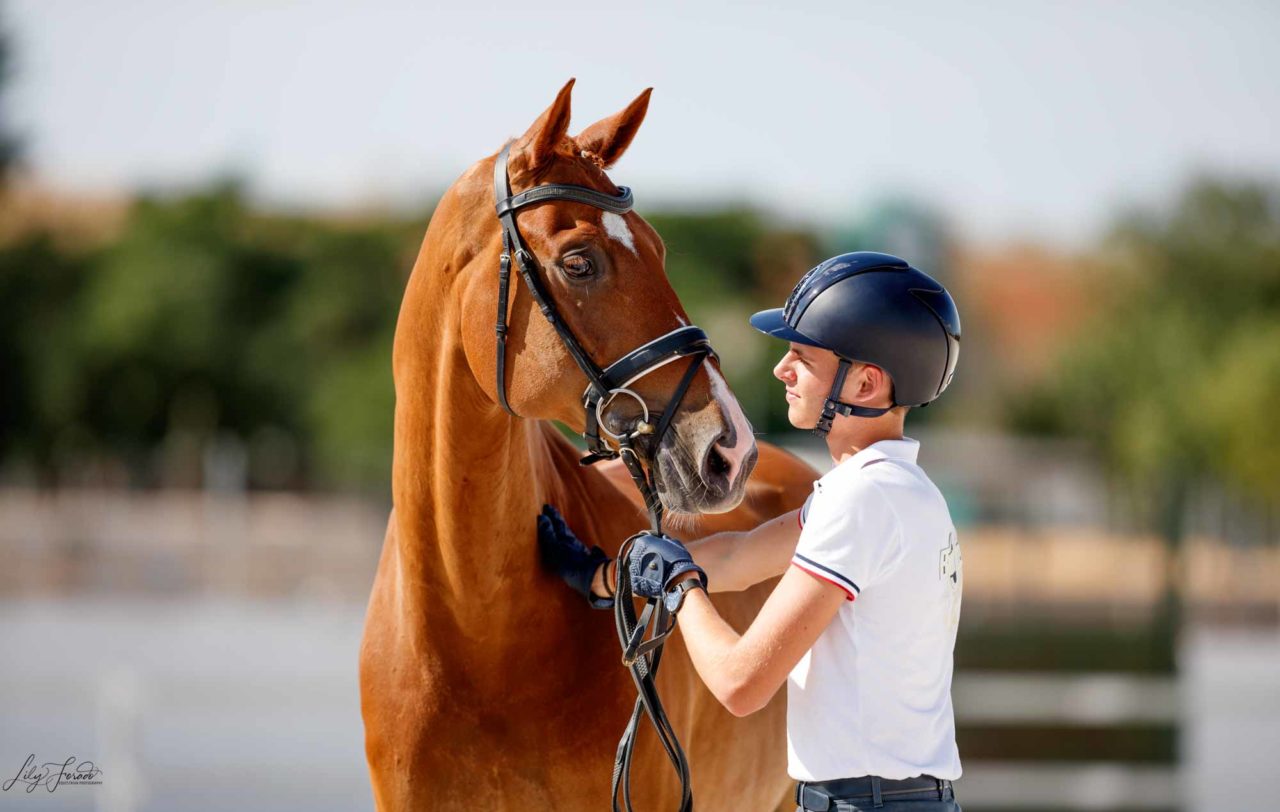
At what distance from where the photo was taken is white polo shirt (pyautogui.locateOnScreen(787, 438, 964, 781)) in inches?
95.0

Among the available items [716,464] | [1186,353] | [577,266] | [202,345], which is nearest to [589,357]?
[577,266]

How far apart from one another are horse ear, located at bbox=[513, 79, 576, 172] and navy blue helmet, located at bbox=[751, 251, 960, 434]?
0.68m

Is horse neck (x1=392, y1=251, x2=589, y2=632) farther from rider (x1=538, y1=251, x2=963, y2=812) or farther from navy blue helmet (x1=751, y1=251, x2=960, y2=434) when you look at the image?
navy blue helmet (x1=751, y1=251, x2=960, y2=434)

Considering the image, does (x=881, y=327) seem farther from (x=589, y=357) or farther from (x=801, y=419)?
(x=589, y=357)

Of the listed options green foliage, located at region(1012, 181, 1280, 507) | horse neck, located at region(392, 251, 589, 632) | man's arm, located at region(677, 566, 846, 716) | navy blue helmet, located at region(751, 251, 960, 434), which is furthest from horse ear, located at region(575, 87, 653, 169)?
green foliage, located at region(1012, 181, 1280, 507)

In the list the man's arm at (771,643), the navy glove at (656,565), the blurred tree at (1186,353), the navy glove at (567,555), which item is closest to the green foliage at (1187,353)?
the blurred tree at (1186,353)

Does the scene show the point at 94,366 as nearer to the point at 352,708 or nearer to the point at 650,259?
the point at 352,708

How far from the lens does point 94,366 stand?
130 ft

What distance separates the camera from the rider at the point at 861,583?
7.91 feet

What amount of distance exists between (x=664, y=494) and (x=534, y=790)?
0.79 metres

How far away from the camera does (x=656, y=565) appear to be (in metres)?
2.64

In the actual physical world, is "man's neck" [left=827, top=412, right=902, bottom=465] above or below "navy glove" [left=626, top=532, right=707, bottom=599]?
above

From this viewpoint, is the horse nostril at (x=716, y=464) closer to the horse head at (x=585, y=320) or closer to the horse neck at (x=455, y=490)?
the horse head at (x=585, y=320)

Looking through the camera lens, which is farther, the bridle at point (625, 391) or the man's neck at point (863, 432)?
the bridle at point (625, 391)
